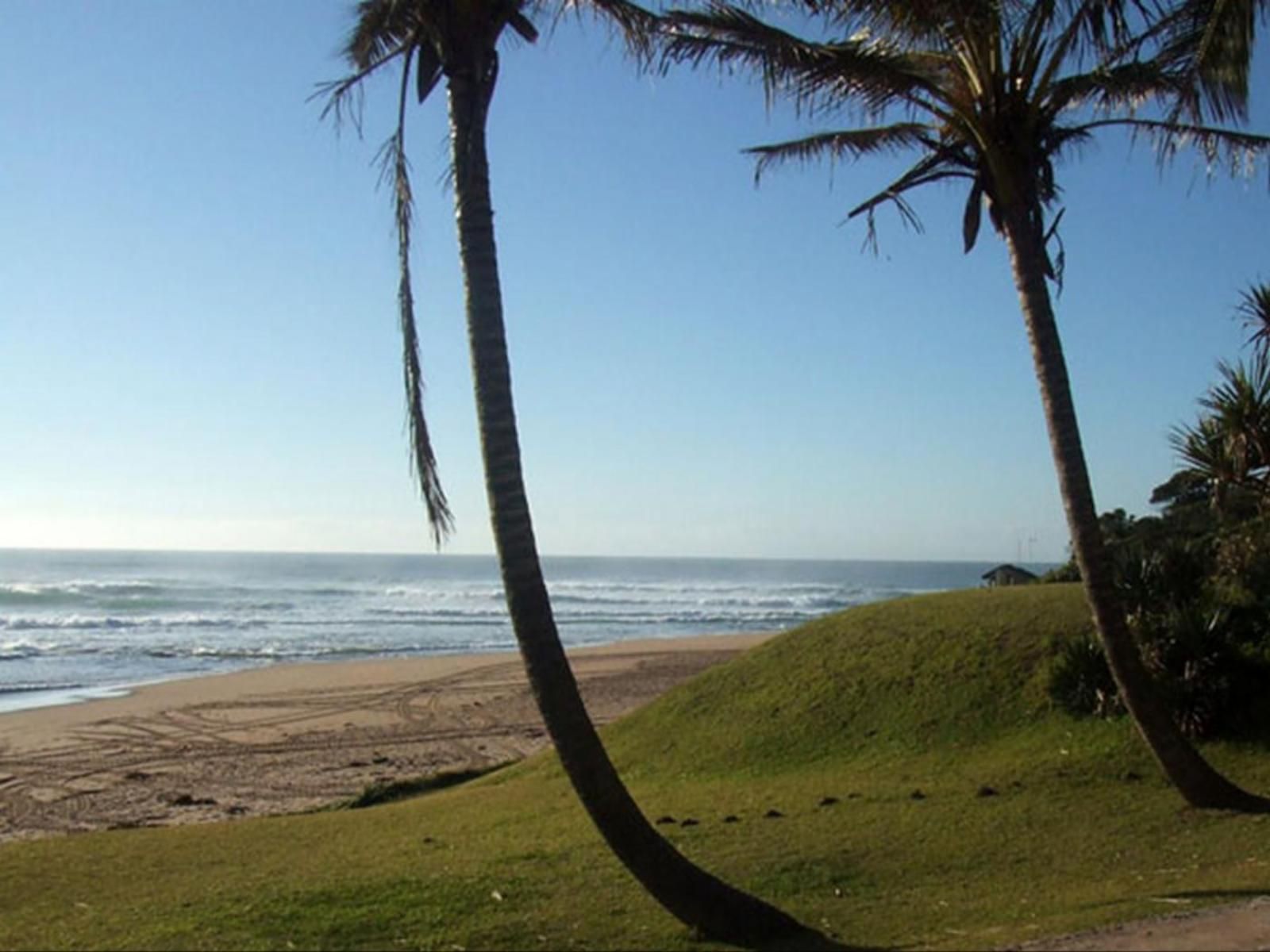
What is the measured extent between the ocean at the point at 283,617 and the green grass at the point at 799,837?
59.9 feet

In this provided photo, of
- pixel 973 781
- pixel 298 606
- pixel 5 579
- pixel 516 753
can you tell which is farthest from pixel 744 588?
pixel 973 781

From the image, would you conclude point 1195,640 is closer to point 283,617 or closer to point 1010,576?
point 1010,576

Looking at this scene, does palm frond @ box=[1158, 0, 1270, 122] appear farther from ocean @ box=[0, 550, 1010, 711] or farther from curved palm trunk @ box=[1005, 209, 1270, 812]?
ocean @ box=[0, 550, 1010, 711]

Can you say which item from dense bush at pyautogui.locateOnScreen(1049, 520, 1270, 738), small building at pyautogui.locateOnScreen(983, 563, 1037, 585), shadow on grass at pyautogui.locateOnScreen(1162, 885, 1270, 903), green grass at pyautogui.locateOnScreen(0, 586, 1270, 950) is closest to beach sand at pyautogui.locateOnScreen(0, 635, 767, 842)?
green grass at pyautogui.locateOnScreen(0, 586, 1270, 950)

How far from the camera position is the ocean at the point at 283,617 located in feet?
119

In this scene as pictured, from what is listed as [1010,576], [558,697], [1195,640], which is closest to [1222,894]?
[558,697]

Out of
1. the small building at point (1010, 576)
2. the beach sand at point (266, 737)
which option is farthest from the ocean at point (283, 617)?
the small building at point (1010, 576)

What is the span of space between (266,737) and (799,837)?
46.9ft

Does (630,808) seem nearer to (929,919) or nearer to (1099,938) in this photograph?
(929,919)

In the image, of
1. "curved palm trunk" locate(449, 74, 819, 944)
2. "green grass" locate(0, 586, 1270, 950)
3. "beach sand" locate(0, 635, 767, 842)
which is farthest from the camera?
"beach sand" locate(0, 635, 767, 842)

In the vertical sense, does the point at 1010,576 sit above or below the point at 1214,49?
below

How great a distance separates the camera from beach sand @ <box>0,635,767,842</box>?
52.8ft

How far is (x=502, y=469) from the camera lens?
6840 mm

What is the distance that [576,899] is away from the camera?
7797 mm
